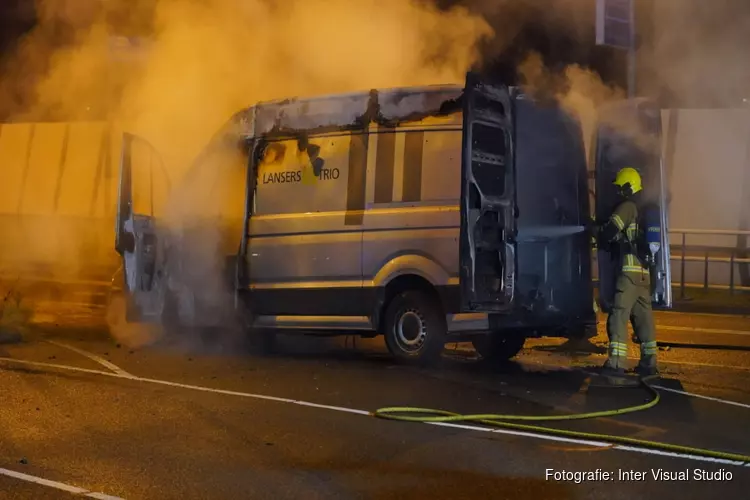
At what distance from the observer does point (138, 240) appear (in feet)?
32.4

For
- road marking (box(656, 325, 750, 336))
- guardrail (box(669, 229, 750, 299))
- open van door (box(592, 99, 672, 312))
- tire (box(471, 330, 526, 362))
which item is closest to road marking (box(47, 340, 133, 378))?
tire (box(471, 330, 526, 362))

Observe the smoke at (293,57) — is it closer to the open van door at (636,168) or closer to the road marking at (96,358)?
the open van door at (636,168)

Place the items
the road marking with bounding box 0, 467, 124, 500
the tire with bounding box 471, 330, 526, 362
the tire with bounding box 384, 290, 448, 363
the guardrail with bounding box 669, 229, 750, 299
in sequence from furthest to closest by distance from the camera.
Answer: the guardrail with bounding box 669, 229, 750, 299
the tire with bounding box 471, 330, 526, 362
the tire with bounding box 384, 290, 448, 363
the road marking with bounding box 0, 467, 124, 500

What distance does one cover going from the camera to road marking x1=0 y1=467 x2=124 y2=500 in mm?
4602

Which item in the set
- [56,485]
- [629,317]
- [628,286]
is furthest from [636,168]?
[56,485]

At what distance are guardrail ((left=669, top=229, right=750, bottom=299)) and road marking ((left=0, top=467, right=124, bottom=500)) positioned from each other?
11807mm

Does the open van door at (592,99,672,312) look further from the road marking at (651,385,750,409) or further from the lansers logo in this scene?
the lansers logo

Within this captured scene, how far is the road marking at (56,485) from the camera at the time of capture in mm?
4602

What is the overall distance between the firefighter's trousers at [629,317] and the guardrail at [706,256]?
7.16 metres

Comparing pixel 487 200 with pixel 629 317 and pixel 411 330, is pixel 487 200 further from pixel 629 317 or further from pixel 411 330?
pixel 629 317

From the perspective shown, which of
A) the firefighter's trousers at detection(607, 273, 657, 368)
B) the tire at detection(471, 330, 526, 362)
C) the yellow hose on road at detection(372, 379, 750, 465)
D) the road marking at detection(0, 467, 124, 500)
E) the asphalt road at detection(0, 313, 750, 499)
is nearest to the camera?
the road marking at detection(0, 467, 124, 500)

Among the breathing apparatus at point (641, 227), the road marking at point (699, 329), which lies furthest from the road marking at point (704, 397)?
the road marking at point (699, 329)

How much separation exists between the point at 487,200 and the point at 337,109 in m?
1.81

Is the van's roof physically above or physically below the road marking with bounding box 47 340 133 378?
above
